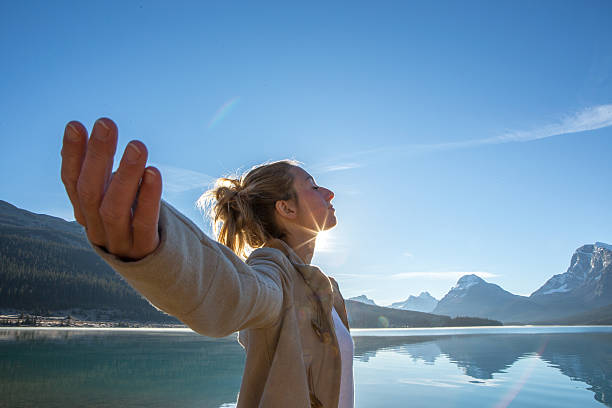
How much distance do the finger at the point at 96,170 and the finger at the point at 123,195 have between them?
2 cm

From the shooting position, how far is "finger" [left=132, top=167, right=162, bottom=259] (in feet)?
1.86

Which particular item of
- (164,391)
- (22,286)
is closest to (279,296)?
(164,391)

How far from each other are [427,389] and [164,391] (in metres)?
6.58

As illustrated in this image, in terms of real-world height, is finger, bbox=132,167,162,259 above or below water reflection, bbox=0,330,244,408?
above

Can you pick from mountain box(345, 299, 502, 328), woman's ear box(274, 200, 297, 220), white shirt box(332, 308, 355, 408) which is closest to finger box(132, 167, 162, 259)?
white shirt box(332, 308, 355, 408)

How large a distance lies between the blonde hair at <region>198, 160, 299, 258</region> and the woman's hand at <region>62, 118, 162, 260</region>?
1.22m

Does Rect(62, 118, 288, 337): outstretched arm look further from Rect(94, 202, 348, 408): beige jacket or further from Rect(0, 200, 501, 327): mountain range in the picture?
Rect(0, 200, 501, 327): mountain range

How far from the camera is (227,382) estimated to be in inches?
423

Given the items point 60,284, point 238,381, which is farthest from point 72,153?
point 60,284

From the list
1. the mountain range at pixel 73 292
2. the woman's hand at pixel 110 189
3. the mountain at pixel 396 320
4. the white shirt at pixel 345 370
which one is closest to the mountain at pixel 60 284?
the mountain range at pixel 73 292

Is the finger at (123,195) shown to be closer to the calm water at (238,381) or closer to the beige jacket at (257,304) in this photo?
the beige jacket at (257,304)

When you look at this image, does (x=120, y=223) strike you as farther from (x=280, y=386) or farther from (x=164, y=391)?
(x=164, y=391)

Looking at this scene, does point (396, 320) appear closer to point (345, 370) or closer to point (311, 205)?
point (311, 205)

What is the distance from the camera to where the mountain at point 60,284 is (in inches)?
2817
